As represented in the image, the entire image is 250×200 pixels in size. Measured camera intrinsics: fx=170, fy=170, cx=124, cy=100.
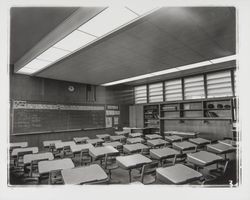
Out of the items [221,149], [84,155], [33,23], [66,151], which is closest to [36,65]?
[33,23]

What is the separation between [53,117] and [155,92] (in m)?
4.39

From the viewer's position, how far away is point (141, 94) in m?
8.31

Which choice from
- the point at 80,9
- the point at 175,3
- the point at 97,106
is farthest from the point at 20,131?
the point at 175,3

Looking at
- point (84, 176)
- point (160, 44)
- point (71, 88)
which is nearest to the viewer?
point (84, 176)

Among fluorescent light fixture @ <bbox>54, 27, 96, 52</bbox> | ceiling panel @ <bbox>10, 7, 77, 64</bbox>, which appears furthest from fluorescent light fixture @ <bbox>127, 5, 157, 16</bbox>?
ceiling panel @ <bbox>10, 7, 77, 64</bbox>

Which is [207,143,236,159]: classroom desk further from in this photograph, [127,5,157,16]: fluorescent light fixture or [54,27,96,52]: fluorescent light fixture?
[54,27,96,52]: fluorescent light fixture

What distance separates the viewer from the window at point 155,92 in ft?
24.8

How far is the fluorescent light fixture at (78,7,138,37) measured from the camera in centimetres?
207

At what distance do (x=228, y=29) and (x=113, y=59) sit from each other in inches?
92.6

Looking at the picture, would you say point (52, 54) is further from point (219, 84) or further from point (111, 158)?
point (219, 84)

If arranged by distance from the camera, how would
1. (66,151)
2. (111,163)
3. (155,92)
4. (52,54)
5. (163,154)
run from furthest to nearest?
1. (155,92)
2. (66,151)
3. (111,163)
4. (52,54)
5. (163,154)

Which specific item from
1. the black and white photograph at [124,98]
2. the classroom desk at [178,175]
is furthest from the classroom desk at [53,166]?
the classroom desk at [178,175]

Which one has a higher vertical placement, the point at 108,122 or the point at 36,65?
the point at 36,65

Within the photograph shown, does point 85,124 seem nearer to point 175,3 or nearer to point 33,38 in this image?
point 33,38
